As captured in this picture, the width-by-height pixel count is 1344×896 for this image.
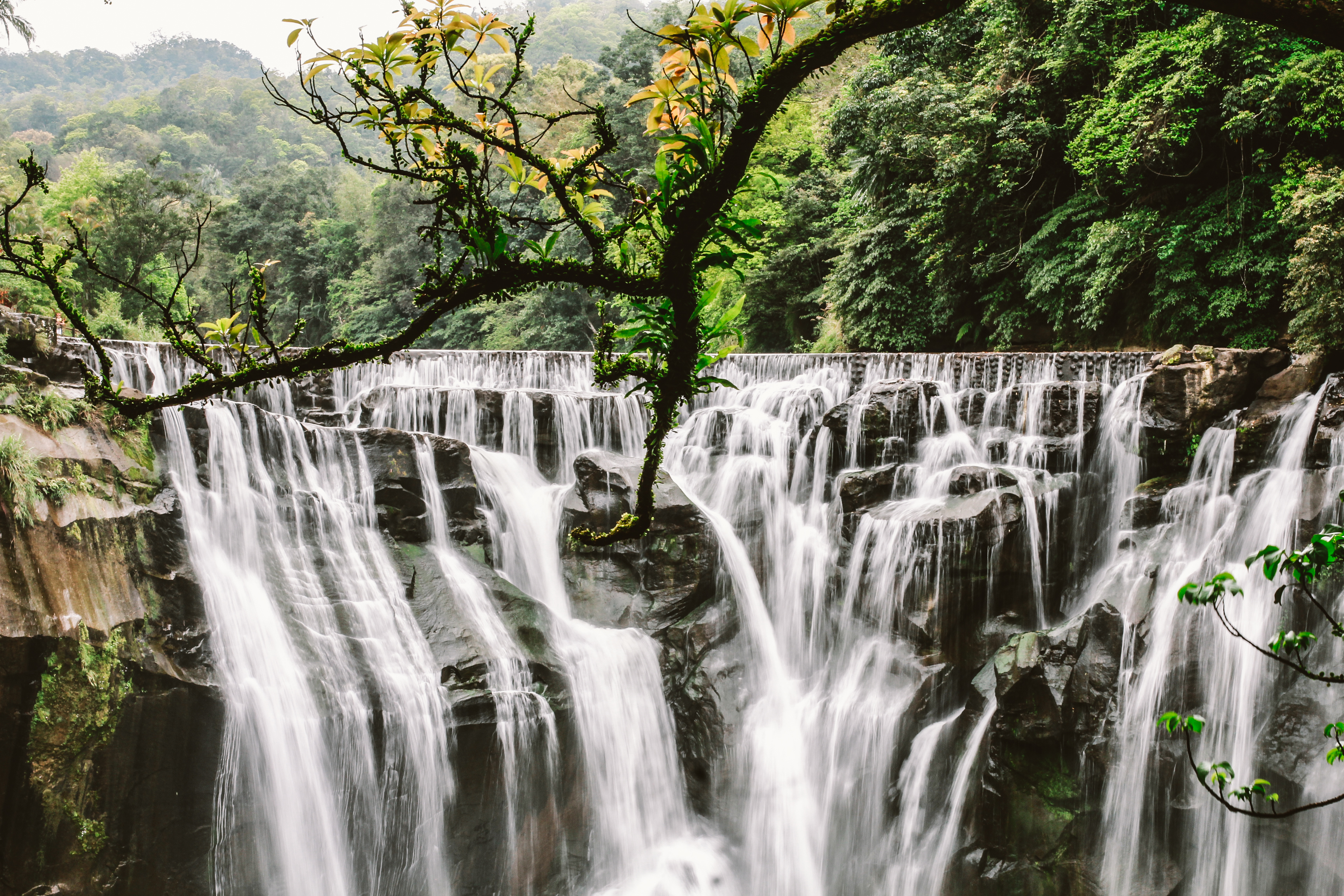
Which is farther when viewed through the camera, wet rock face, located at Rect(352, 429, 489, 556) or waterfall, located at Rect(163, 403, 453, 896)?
wet rock face, located at Rect(352, 429, 489, 556)

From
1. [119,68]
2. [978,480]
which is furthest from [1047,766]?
[119,68]

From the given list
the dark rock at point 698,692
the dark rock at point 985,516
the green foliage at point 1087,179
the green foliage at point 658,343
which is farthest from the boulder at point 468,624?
the green foliage at point 1087,179

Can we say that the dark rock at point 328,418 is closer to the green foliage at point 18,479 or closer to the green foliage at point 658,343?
the green foliage at point 18,479

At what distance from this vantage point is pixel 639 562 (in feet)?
30.5

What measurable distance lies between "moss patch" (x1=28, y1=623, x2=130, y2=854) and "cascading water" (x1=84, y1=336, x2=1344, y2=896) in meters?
0.83

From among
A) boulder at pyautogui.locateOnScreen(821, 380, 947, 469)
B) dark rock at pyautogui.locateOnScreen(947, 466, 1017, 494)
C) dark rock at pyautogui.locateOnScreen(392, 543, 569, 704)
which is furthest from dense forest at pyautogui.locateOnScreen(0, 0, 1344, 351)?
dark rock at pyautogui.locateOnScreen(392, 543, 569, 704)

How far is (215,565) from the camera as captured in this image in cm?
692

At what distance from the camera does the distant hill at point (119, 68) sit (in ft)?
261

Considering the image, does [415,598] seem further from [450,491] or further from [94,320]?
[94,320]

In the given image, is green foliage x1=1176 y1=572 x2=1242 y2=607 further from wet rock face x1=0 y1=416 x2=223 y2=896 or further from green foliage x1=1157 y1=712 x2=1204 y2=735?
wet rock face x1=0 y1=416 x2=223 y2=896

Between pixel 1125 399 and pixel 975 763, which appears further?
pixel 1125 399

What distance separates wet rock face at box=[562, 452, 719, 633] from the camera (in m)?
9.03

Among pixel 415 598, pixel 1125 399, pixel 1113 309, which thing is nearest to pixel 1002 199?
pixel 1113 309

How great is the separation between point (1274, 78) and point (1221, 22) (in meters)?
1.15
